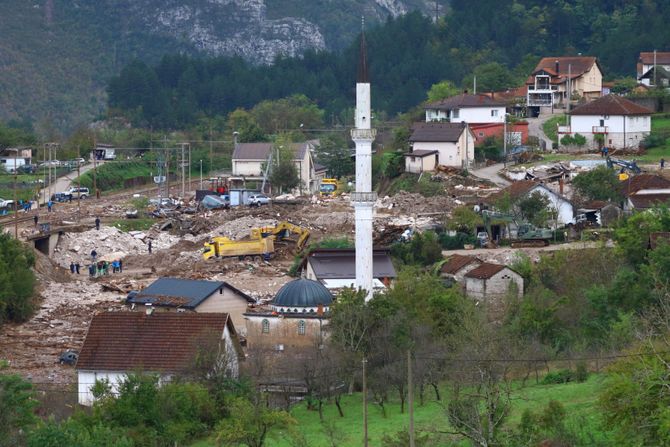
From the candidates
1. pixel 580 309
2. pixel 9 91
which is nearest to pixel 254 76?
pixel 9 91

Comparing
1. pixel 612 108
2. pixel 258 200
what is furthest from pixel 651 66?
pixel 258 200

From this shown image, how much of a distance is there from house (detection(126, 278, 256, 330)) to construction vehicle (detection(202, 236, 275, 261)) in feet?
34.2

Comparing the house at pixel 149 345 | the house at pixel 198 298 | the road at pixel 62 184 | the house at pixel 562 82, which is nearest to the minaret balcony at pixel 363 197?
the house at pixel 198 298

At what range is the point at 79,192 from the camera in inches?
3049

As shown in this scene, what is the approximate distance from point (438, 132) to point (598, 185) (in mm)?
12571

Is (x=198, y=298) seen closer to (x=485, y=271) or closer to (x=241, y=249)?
(x=485, y=271)

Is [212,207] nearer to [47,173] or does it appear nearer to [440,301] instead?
[47,173]

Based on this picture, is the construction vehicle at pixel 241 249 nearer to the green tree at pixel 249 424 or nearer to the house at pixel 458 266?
the house at pixel 458 266

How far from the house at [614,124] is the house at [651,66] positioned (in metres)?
13.0

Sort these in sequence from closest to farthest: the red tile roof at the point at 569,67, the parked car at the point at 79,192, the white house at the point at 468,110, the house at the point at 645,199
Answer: the house at the point at 645,199 → the white house at the point at 468,110 → the parked car at the point at 79,192 → the red tile roof at the point at 569,67

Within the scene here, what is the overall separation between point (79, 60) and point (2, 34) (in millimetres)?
7303

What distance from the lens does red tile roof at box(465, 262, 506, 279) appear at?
50500 millimetres

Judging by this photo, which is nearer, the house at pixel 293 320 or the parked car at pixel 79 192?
the house at pixel 293 320

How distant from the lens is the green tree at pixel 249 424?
34.2 meters
